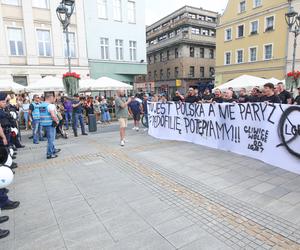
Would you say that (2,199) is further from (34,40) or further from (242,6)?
(242,6)

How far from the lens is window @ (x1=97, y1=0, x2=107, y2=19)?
23.7m

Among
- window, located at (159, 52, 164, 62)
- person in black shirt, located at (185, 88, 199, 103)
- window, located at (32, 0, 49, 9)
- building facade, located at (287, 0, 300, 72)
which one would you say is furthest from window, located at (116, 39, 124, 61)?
window, located at (159, 52, 164, 62)

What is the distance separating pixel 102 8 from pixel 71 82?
16.0 meters

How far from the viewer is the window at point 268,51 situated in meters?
26.0

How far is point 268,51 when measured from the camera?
26422 mm

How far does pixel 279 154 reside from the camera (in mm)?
5105

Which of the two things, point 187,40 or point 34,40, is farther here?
point 187,40

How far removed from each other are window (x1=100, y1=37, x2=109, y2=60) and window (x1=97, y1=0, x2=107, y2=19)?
7.53 feet

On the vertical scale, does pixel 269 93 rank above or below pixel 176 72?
below

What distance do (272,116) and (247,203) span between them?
246 cm

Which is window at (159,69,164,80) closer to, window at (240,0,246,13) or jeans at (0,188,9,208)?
window at (240,0,246,13)

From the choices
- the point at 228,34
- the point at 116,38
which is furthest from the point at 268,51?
the point at 116,38

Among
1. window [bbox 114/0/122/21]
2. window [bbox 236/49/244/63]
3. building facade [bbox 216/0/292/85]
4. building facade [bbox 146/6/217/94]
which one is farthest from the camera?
building facade [bbox 146/6/217/94]

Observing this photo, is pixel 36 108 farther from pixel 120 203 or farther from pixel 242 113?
pixel 242 113
